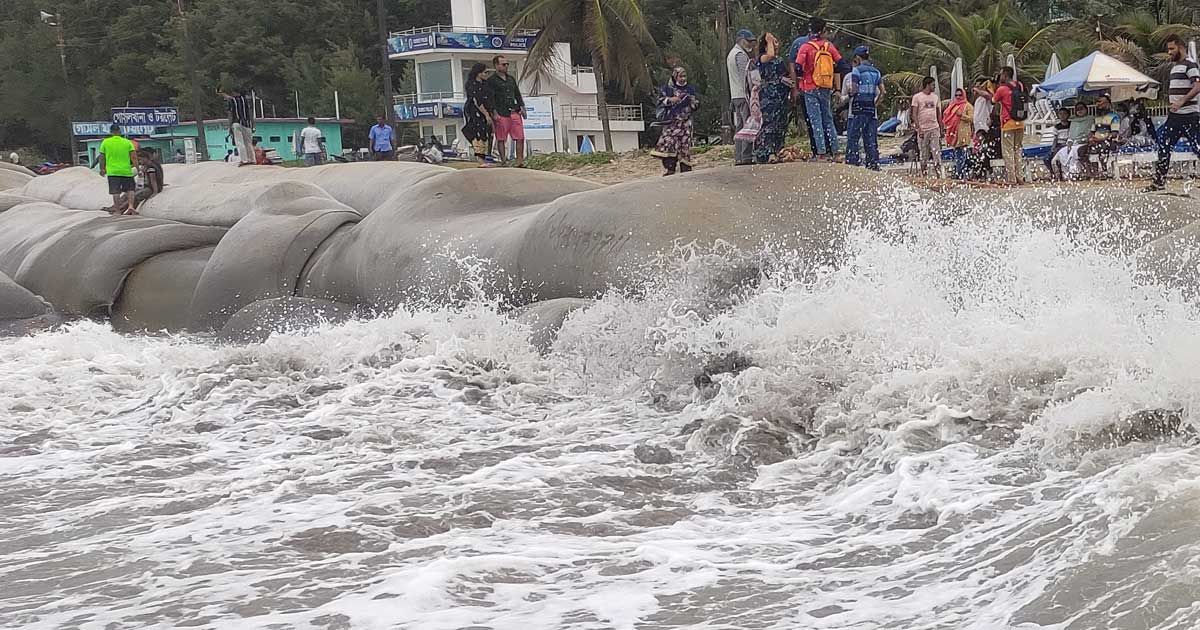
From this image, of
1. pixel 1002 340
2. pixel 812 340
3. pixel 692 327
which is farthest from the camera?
pixel 692 327

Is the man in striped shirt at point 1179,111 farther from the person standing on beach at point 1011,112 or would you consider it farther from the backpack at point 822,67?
the backpack at point 822,67

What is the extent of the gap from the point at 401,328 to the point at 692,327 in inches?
92.6

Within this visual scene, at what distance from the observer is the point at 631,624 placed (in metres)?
3.28

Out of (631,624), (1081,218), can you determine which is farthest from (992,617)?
(1081,218)

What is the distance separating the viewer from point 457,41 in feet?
137

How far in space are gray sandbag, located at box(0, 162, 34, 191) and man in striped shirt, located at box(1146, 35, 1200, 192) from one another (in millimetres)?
17945

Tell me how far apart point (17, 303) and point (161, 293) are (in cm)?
132

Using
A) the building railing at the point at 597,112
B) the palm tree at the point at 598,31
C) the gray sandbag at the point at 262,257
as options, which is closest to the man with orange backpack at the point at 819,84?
the gray sandbag at the point at 262,257

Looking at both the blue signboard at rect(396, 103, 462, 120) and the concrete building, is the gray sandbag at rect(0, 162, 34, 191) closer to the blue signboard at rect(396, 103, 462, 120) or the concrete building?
the concrete building

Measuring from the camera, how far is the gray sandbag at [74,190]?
16578 millimetres

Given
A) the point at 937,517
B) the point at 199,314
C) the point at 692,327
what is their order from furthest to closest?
the point at 199,314 → the point at 692,327 → the point at 937,517

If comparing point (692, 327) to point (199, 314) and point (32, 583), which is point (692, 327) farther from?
point (199, 314)

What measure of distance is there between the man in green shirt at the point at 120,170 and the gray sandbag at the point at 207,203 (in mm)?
277

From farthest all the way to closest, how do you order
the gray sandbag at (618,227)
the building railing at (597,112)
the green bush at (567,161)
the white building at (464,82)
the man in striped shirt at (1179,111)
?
the white building at (464,82)
the building railing at (597,112)
the green bush at (567,161)
the man in striped shirt at (1179,111)
the gray sandbag at (618,227)
